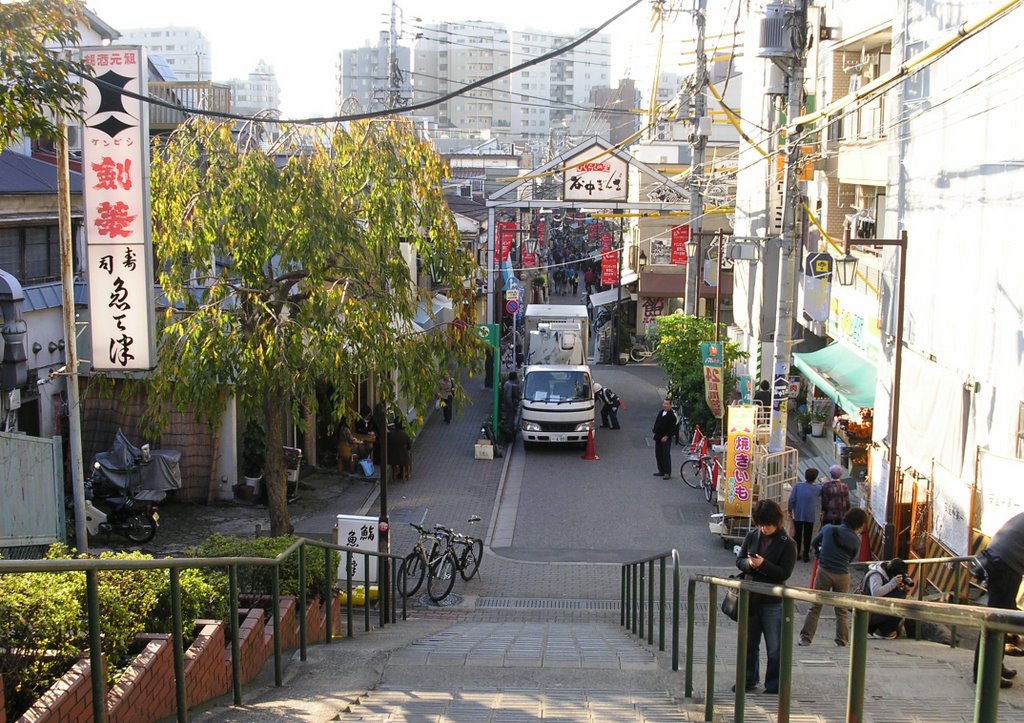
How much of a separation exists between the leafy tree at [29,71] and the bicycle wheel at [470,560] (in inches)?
366

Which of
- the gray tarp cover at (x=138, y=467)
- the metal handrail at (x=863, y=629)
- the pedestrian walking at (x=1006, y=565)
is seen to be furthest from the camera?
the gray tarp cover at (x=138, y=467)

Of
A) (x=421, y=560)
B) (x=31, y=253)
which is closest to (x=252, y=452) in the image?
(x=31, y=253)

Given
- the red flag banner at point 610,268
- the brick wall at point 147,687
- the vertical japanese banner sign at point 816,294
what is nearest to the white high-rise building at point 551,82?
the red flag banner at point 610,268

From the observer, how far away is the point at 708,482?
20.7 meters

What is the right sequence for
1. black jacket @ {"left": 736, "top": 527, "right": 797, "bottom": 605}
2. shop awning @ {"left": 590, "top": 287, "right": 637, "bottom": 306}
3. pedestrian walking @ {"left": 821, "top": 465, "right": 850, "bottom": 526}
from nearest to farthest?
black jacket @ {"left": 736, "top": 527, "right": 797, "bottom": 605} < pedestrian walking @ {"left": 821, "top": 465, "right": 850, "bottom": 526} < shop awning @ {"left": 590, "top": 287, "right": 637, "bottom": 306}

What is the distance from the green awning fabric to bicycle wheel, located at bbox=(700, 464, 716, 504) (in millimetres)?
2713

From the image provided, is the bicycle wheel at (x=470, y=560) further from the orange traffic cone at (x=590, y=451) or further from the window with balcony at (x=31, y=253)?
Result: the window with balcony at (x=31, y=253)

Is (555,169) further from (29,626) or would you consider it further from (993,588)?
(29,626)

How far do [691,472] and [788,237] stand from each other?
6.08 m

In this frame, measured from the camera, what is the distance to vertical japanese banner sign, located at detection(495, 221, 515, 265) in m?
37.9

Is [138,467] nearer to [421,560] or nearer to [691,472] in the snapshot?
[421,560]

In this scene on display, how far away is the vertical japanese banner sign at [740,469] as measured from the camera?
17219 mm

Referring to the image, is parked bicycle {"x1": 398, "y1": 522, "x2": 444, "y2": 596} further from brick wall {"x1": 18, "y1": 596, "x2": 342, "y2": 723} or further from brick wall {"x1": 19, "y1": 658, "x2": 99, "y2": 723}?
brick wall {"x1": 19, "y1": 658, "x2": 99, "y2": 723}

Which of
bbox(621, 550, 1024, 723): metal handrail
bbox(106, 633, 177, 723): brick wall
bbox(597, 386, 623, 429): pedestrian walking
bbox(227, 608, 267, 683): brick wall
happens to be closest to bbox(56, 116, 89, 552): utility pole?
bbox(227, 608, 267, 683): brick wall
